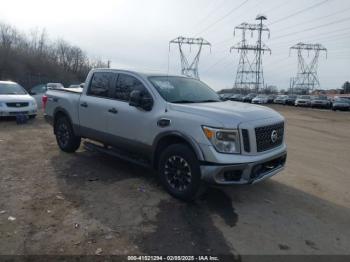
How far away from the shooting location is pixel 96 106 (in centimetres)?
684

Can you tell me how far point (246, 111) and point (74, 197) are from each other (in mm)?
2869

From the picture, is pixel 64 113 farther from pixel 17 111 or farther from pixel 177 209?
pixel 17 111

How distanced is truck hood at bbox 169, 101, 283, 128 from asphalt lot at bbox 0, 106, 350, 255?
50.0 inches

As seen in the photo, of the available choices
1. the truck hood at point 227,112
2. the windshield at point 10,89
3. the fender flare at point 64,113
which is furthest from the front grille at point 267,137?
the windshield at point 10,89

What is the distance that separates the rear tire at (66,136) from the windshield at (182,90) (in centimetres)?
273

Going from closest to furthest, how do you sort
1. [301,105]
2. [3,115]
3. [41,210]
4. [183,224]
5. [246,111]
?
[183,224] → [41,210] → [246,111] → [3,115] → [301,105]

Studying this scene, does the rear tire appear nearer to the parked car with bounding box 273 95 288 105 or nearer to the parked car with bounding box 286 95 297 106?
the parked car with bounding box 286 95 297 106

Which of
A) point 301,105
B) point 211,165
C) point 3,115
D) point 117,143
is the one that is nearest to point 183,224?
point 211,165

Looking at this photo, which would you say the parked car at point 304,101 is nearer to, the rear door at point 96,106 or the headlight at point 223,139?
the rear door at point 96,106

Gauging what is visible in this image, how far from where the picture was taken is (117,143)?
21.1 ft

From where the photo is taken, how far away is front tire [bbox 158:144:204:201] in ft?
16.4

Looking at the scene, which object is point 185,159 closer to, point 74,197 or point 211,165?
point 211,165

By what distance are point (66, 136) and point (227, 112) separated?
438cm

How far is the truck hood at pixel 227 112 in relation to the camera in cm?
489
